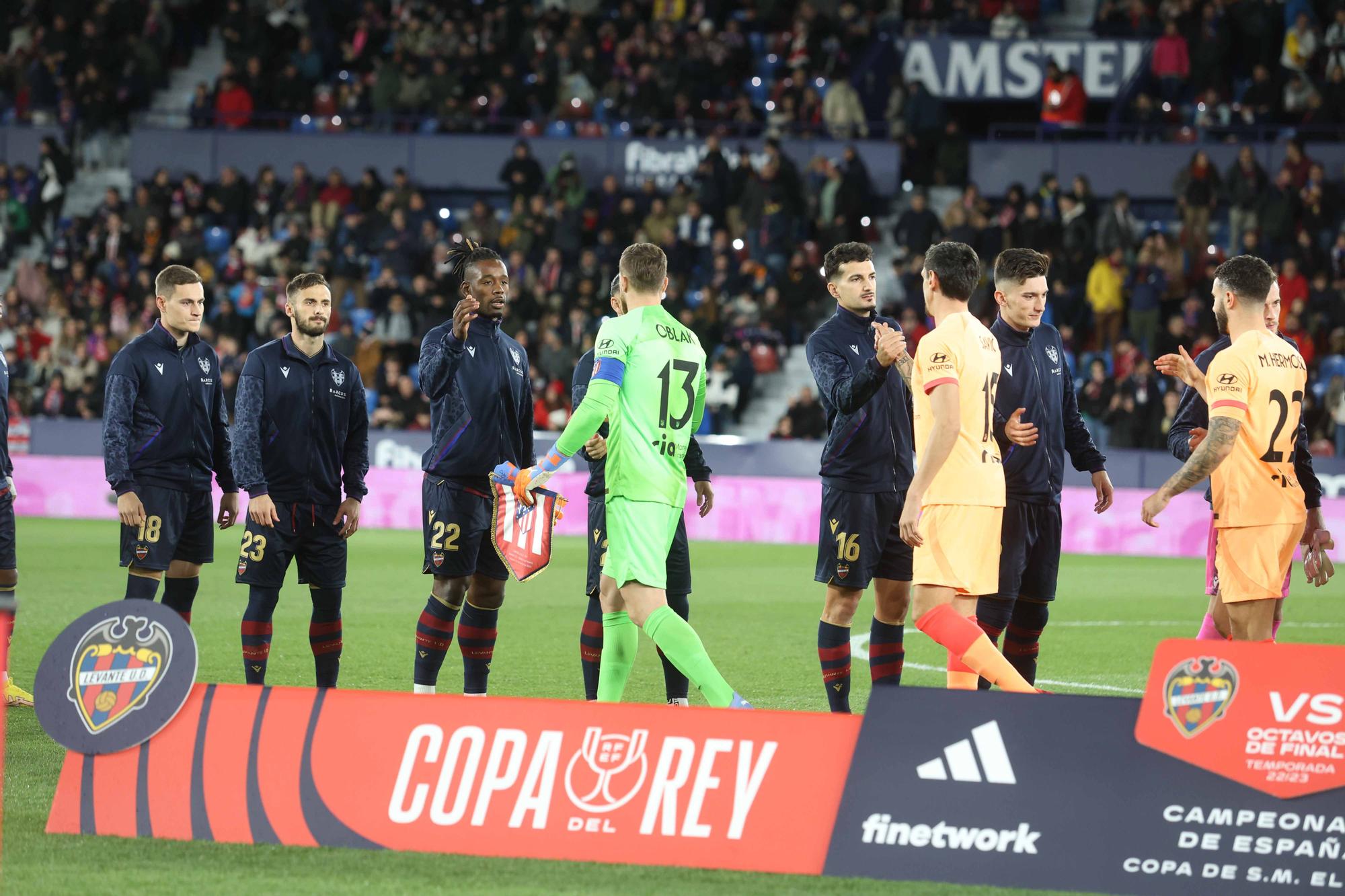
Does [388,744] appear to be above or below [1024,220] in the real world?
below

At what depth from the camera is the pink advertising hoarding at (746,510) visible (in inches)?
722

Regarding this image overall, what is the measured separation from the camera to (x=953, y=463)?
21.7ft

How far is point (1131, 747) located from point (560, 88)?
24094 mm

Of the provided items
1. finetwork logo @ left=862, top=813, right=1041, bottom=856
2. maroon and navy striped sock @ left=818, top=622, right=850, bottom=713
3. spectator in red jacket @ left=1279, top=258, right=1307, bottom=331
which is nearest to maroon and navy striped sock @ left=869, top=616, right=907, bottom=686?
maroon and navy striped sock @ left=818, top=622, right=850, bottom=713

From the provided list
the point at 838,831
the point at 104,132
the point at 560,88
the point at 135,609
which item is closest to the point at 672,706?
the point at 838,831

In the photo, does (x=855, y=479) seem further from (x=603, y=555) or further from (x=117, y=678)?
(x=117, y=678)

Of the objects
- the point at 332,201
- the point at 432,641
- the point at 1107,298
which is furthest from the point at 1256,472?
the point at 332,201

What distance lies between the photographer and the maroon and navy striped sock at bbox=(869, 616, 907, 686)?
311 inches

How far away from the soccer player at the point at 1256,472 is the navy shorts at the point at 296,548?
387 centimetres

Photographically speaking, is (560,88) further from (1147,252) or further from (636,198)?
(1147,252)

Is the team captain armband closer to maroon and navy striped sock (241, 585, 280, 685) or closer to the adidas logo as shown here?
the adidas logo

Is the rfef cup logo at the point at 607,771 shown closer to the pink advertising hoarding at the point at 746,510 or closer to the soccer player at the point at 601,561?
the soccer player at the point at 601,561

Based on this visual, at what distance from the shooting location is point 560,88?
27641mm

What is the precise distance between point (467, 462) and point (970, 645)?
2916 millimetres
